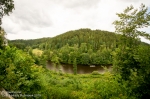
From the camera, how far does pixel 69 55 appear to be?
103500 mm

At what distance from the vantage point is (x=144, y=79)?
11938mm

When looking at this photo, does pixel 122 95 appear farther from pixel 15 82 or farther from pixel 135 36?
pixel 15 82

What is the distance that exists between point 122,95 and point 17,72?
8.65m

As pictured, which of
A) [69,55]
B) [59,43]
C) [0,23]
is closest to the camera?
[0,23]

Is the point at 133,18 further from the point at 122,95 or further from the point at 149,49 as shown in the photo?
the point at 122,95

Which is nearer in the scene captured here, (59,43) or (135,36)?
(135,36)

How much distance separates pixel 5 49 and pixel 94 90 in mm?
9371

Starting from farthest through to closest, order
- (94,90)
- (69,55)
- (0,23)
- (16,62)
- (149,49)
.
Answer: (69,55)
(94,90)
(16,62)
(149,49)
(0,23)

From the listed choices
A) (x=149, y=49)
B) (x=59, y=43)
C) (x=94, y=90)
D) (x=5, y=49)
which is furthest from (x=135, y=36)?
(x=59, y=43)

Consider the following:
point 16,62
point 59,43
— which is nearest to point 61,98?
point 16,62

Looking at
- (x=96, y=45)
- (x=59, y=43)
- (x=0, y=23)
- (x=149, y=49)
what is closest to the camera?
(x=0, y=23)

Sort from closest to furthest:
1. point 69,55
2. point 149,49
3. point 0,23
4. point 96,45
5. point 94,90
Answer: point 0,23 → point 149,49 → point 94,90 → point 69,55 → point 96,45

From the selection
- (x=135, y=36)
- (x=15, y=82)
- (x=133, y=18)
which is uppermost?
(x=133, y=18)

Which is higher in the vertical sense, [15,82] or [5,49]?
[5,49]
